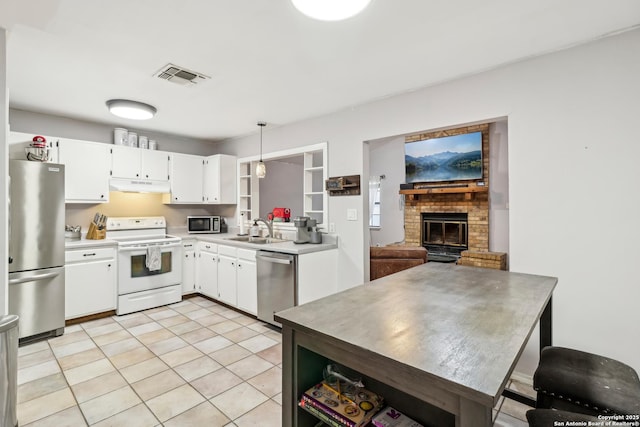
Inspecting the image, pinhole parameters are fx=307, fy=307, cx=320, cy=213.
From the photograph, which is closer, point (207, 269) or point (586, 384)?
point (586, 384)

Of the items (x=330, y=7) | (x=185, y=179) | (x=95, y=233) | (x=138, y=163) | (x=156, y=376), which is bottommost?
(x=156, y=376)

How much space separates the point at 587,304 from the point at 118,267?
180 inches

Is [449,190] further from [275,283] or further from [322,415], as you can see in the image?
[322,415]

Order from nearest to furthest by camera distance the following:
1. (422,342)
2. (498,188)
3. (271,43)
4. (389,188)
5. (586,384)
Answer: (422,342) → (586,384) → (271,43) → (498,188) → (389,188)

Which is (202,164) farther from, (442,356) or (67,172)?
(442,356)

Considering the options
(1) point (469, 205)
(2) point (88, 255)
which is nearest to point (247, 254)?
(2) point (88, 255)

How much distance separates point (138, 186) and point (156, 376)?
2.75 m

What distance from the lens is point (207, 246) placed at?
14.3ft

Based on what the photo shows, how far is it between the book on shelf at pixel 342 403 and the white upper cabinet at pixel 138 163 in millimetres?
4031

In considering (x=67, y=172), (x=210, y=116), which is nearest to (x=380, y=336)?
(x=210, y=116)

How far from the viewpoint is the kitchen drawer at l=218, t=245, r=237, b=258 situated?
3909 millimetres

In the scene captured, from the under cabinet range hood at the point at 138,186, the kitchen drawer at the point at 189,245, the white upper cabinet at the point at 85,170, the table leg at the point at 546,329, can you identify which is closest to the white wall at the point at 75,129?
the white upper cabinet at the point at 85,170

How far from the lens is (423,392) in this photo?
0.87m

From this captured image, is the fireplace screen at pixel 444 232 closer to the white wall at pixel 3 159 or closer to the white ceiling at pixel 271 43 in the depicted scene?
the white ceiling at pixel 271 43
